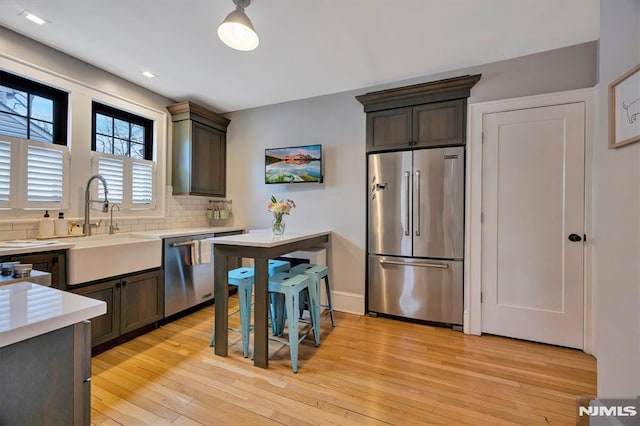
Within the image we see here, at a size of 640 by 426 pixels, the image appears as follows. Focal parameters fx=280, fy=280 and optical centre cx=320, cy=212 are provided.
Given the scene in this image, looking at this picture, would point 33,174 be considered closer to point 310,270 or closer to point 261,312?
point 261,312

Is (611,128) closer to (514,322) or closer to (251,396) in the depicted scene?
(514,322)

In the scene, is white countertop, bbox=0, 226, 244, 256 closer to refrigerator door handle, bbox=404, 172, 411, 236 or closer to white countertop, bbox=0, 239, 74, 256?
white countertop, bbox=0, 239, 74, 256

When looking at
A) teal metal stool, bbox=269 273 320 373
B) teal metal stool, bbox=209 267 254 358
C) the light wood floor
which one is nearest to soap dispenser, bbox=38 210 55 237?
the light wood floor

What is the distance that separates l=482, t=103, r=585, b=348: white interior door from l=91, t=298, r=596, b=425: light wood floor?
0.25 m

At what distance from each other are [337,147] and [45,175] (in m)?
2.75

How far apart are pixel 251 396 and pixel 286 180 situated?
2297 millimetres

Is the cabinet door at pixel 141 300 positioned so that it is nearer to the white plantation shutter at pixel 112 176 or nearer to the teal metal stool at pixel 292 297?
the white plantation shutter at pixel 112 176

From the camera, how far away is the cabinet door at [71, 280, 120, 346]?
221 cm

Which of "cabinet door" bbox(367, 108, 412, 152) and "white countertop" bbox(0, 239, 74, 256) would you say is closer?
"white countertop" bbox(0, 239, 74, 256)

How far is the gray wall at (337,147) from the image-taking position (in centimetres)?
255

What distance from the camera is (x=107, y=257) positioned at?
2279 mm

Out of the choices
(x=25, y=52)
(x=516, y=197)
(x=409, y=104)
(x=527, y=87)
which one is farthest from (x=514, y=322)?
(x=25, y=52)

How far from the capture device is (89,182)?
2.66 meters

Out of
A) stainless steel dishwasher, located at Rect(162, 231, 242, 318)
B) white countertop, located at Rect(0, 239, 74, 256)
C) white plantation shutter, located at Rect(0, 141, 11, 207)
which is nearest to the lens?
white countertop, located at Rect(0, 239, 74, 256)
